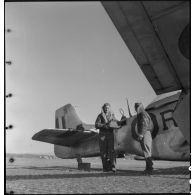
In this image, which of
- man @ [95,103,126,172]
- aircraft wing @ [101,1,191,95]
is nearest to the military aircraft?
aircraft wing @ [101,1,191,95]

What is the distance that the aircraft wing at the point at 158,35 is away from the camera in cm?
254

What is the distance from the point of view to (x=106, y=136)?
17.2ft

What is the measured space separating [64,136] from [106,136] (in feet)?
10.9

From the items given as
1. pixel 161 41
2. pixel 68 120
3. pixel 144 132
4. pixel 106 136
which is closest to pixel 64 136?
pixel 68 120

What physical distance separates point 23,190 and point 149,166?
2396 mm

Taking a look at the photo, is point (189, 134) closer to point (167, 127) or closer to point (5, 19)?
point (5, 19)

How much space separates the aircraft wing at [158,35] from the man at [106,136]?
82.7 inches

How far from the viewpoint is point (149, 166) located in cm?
468

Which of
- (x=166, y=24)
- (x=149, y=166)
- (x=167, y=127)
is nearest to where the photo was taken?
(x=166, y=24)

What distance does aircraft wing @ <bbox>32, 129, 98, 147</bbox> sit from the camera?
8.00 m

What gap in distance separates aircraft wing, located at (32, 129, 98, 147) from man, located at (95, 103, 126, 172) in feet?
9.67

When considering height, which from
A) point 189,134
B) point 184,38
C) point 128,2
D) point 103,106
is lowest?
point 189,134
